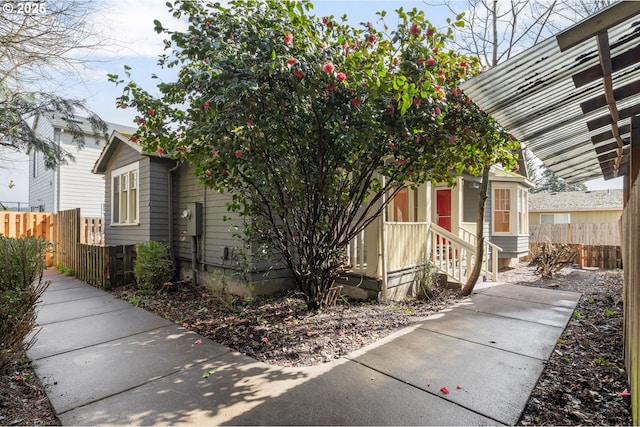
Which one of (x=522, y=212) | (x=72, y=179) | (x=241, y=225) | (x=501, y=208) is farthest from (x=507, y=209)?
(x=72, y=179)

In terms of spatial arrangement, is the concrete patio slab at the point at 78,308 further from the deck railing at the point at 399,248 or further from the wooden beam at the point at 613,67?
the wooden beam at the point at 613,67

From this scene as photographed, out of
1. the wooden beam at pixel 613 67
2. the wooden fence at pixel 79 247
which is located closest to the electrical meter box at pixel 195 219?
the wooden fence at pixel 79 247

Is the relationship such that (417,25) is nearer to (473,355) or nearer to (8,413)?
(473,355)

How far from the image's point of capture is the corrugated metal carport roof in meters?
2.20

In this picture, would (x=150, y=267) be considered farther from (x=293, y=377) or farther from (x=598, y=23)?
(x=598, y=23)

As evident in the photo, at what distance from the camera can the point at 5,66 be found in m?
5.43

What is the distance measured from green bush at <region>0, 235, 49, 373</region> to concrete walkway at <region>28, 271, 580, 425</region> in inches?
14.9

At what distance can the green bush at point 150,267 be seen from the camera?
6.95 m

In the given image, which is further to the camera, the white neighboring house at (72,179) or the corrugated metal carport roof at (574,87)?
the white neighboring house at (72,179)

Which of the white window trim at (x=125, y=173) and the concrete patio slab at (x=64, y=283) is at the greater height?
the white window trim at (x=125, y=173)

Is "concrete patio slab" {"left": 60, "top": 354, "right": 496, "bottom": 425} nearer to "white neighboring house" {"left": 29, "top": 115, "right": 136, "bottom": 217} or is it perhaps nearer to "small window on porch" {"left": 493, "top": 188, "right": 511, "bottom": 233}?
"small window on porch" {"left": 493, "top": 188, "right": 511, "bottom": 233}

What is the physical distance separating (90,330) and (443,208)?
9708 mm

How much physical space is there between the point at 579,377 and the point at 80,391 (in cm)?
457

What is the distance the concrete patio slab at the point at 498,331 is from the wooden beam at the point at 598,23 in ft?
10.2
